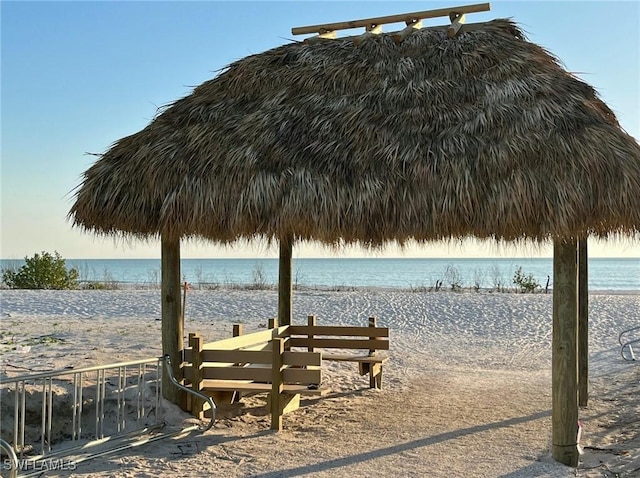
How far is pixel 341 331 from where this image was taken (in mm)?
8062

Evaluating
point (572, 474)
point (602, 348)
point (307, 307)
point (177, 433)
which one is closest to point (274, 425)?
point (177, 433)

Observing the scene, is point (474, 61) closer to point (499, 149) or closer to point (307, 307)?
point (499, 149)

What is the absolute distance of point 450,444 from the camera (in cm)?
567

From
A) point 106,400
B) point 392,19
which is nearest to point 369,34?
point 392,19

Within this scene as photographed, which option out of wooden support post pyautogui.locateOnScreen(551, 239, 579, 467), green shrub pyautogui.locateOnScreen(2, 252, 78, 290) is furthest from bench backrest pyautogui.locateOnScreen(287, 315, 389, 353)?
green shrub pyautogui.locateOnScreen(2, 252, 78, 290)

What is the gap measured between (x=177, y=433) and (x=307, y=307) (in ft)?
36.4

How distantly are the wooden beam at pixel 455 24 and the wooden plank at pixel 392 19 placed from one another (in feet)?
0.23

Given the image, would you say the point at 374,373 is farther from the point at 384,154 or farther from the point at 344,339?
the point at 384,154

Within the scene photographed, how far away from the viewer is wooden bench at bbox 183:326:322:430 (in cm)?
598

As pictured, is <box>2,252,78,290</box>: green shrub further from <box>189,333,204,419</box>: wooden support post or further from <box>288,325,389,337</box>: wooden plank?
<box>189,333,204,419</box>: wooden support post

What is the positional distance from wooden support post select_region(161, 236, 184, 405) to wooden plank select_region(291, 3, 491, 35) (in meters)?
2.83

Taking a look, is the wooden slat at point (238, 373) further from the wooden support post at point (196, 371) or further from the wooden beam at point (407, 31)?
the wooden beam at point (407, 31)

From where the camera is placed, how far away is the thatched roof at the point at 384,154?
16.7 feet

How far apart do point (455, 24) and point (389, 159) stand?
80.8 inches
